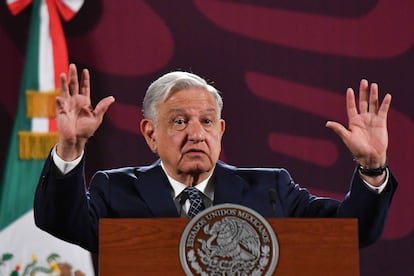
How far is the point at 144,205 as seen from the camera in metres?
2.60

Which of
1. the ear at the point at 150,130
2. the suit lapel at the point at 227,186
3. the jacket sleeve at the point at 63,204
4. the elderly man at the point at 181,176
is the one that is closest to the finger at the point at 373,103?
the elderly man at the point at 181,176

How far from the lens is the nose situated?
2646 millimetres

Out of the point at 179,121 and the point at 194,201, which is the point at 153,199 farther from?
the point at 179,121

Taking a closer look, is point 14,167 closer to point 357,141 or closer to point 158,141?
point 158,141

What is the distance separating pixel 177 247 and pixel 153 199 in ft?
1.90

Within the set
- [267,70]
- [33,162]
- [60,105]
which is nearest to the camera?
[60,105]

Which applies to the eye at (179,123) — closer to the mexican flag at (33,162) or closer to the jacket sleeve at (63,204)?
the jacket sleeve at (63,204)

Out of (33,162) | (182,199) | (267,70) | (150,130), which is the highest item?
(150,130)

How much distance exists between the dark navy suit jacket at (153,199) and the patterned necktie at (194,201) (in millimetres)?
50

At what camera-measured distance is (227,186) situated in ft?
8.74

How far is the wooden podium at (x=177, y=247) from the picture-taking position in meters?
2.04

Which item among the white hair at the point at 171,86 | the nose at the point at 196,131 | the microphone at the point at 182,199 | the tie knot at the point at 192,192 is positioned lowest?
the microphone at the point at 182,199

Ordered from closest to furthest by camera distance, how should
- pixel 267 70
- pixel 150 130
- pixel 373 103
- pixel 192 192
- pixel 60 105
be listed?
pixel 60 105 < pixel 373 103 < pixel 192 192 < pixel 150 130 < pixel 267 70

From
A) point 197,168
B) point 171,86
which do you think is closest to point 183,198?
point 197,168
